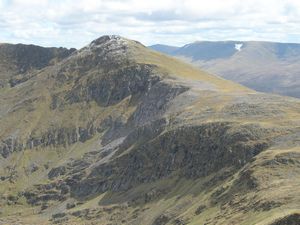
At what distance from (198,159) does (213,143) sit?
345 inches

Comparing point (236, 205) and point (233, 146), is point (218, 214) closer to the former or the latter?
point (236, 205)

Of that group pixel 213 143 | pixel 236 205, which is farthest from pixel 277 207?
pixel 213 143

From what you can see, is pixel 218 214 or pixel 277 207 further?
pixel 218 214

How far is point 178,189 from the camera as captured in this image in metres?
189

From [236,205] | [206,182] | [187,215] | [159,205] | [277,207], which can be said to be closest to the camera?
[277,207]

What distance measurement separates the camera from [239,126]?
18375 centimetres

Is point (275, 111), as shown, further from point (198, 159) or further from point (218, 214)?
point (218, 214)

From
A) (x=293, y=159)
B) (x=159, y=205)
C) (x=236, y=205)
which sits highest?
(x=293, y=159)

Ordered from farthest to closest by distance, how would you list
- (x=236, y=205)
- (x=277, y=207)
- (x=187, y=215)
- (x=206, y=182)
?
(x=206, y=182)
(x=187, y=215)
(x=236, y=205)
(x=277, y=207)

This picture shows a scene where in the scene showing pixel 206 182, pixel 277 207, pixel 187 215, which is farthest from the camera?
pixel 206 182

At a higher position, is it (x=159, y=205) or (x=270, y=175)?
(x=270, y=175)

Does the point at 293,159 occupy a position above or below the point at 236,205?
above

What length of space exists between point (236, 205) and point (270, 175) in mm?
13725

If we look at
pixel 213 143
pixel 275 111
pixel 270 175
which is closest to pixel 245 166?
pixel 270 175
